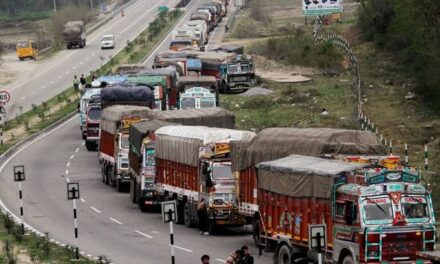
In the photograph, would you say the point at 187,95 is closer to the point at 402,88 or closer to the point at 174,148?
the point at 402,88

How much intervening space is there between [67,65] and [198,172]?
76.3m

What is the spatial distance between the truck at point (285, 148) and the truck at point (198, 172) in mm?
923

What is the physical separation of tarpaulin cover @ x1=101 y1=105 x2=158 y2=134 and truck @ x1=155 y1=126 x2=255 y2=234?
723cm

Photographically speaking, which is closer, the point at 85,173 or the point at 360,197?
the point at 360,197

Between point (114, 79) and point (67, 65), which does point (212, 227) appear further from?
point (67, 65)

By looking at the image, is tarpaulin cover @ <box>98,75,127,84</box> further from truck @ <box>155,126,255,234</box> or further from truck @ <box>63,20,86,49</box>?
truck @ <box>63,20,86,49</box>

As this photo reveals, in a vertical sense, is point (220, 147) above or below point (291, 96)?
above

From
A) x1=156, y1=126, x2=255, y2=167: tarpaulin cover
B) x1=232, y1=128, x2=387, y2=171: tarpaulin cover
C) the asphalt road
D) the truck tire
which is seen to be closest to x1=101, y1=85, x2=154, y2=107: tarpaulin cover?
x1=156, y1=126, x2=255, y2=167: tarpaulin cover

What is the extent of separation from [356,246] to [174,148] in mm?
15384

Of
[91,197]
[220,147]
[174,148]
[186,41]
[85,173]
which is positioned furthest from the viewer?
[186,41]

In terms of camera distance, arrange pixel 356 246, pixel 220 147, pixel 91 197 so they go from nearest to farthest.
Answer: pixel 356 246, pixel 220 147, pixel 91 197

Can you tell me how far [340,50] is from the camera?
3851 inches

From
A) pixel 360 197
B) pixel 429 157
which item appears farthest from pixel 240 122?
pixel 360 197

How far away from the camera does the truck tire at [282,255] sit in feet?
96.7
